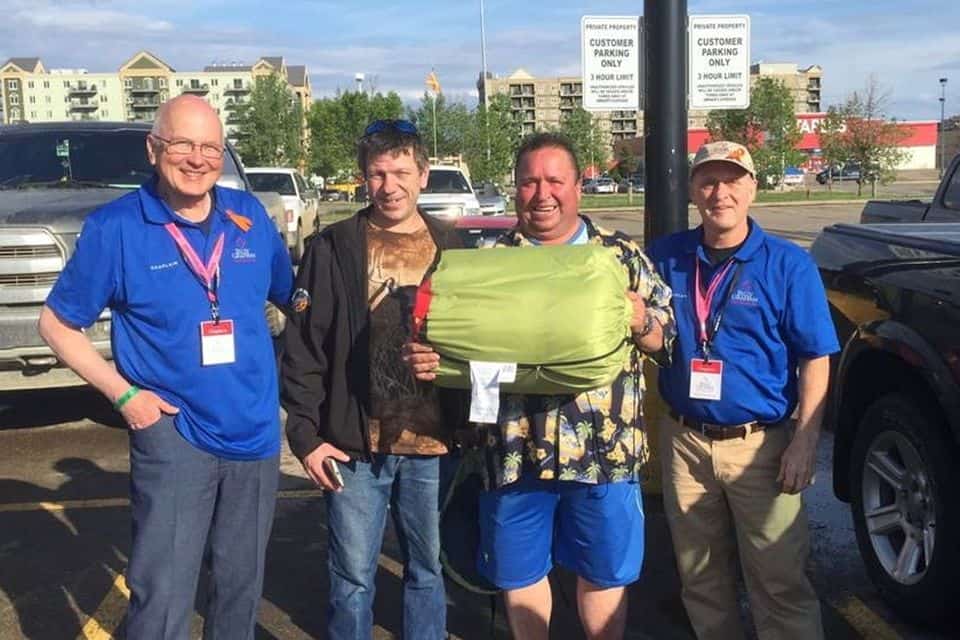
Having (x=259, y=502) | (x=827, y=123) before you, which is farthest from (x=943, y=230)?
(x=827, y=123)

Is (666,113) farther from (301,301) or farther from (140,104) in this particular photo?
(140,104)

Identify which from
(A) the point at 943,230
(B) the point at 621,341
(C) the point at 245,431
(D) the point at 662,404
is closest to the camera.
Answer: (B) the point at 621,341

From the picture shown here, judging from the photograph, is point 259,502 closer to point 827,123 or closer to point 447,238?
point 447,238

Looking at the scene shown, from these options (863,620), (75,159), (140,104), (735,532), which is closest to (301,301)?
(735,532)

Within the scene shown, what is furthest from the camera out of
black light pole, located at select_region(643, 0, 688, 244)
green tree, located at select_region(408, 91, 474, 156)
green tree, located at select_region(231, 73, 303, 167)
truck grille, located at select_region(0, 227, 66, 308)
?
green tree, located at select_region(231, 73, 303, 167)

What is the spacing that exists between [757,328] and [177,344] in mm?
1726

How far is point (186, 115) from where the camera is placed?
2.62 metres

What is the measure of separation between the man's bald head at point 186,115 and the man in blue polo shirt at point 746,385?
4.84 feet

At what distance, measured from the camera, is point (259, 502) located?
290 centimetres

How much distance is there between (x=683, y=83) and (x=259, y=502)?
3.24 metres

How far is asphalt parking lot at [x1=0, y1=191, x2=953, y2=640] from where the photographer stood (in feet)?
12.3

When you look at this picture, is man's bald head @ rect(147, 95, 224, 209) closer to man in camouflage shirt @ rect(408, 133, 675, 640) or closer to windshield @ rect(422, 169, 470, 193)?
man in camouflage shirt @ rect(408, 133, 675, 640)

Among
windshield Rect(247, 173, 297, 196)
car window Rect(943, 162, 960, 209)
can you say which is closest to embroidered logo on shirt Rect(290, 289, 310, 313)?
car window Rect(943, 162, 960, 209)

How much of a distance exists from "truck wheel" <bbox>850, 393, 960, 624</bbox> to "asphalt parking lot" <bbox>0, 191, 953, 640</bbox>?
211 millimetres
